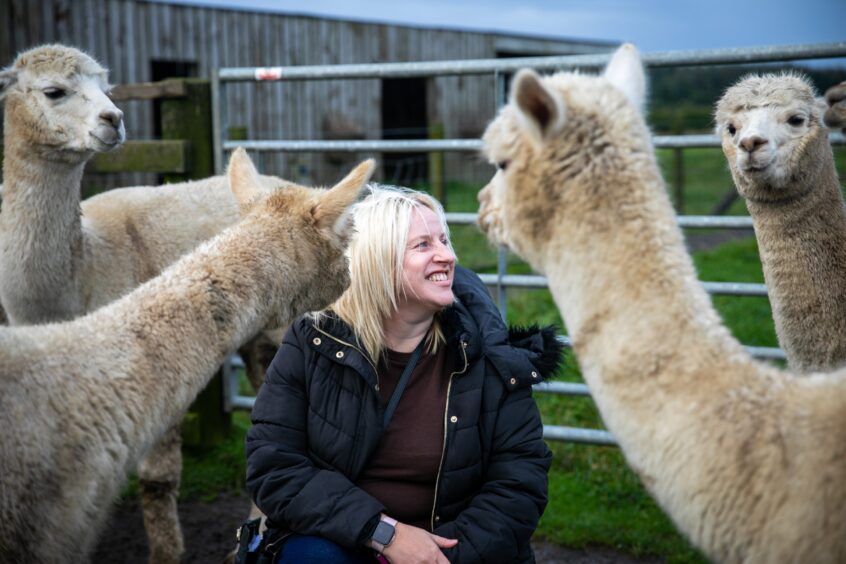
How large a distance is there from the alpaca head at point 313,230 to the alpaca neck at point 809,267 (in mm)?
1389

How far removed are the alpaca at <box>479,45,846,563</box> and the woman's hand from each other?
2.40ft

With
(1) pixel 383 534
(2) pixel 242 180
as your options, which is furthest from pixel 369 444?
(2) pixel 242 180

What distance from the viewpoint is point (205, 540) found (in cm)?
397

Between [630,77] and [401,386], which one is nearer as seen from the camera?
[630,77]

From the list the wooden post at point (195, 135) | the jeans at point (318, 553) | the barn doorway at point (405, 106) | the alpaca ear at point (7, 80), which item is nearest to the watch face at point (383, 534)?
the jeans at point (318, 553)

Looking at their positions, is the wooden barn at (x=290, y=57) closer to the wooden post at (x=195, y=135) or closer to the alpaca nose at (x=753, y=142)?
the wooden post at (x=195, y=135)

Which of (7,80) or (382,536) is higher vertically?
(7,80)

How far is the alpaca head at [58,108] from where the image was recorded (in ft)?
11.9

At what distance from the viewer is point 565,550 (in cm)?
377

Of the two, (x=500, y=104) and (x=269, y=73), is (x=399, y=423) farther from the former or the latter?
(x=269, y=73)

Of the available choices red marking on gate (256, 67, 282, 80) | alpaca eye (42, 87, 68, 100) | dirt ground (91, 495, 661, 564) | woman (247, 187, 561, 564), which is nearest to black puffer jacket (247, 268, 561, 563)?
woman (247, 187, 561, 564)

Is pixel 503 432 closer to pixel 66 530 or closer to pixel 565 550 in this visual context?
pixel 66 530

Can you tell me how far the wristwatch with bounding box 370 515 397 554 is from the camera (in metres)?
2.26

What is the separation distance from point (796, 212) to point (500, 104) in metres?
1.40
